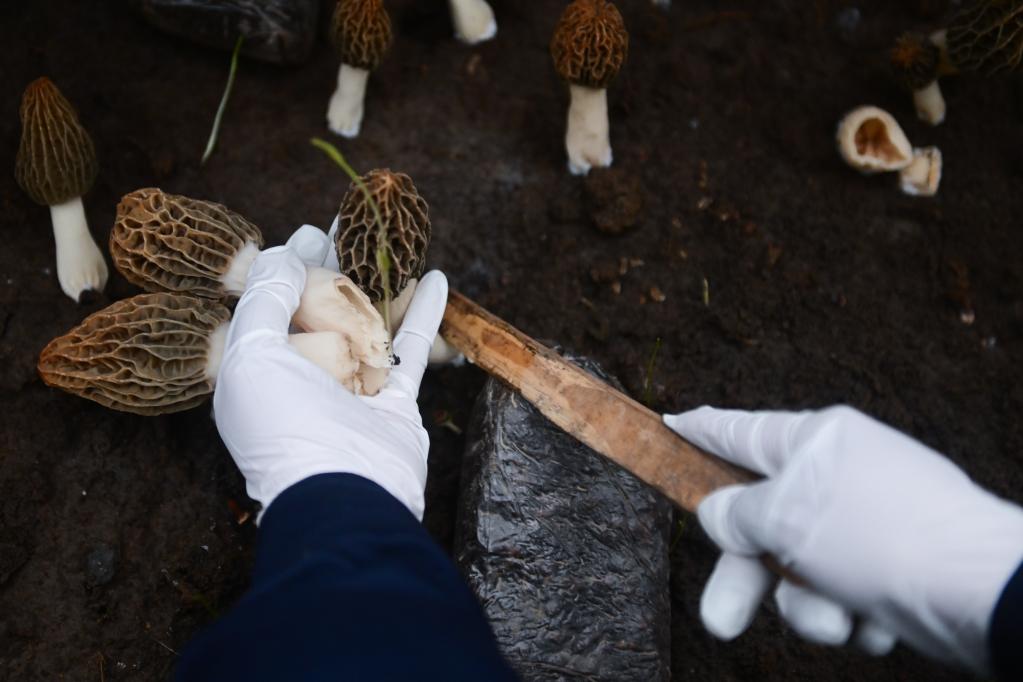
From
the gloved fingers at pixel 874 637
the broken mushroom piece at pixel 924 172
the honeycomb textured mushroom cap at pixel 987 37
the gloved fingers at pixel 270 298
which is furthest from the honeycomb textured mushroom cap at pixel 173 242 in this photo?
the honeycomb textured mushroom cap at pixel 987 37

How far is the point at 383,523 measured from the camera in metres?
1.48

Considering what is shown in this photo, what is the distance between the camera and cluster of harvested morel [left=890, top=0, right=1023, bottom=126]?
2.57 metres

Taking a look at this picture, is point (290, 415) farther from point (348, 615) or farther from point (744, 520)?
point (744, 520)

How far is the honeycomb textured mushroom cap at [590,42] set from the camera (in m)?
2.43

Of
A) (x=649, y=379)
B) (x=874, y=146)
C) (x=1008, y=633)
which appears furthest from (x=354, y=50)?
(x=1008, y=633)

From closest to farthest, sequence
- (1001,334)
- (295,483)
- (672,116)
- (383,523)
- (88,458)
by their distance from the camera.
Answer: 1. (383,523)
2. (295,483)
3. (88,458)
4. (1001,334)
5. (672,116)

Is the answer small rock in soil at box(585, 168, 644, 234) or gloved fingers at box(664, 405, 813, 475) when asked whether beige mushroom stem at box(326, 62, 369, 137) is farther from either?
gloved fingers at box(664, 405, 813, 475)

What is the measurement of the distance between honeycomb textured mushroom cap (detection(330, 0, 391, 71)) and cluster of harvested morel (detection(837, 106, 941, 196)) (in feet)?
5.02

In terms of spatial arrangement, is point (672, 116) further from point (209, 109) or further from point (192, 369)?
point (192, 369)

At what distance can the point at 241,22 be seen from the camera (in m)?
2.70

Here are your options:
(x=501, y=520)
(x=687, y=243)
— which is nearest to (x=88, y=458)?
(x=501, y=520)

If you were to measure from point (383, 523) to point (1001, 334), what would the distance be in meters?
2.19

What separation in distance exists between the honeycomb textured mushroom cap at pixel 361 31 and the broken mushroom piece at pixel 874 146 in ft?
4.99

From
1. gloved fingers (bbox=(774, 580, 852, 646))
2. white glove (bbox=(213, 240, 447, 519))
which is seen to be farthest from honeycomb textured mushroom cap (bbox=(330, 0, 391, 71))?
gloved fingers (bbox=(774, 580, 852, 646))
